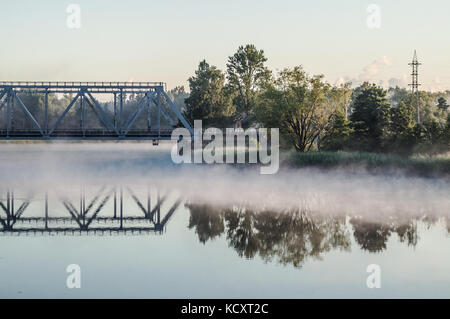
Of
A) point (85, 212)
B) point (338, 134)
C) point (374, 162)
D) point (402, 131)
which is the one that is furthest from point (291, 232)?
point (338, 134)

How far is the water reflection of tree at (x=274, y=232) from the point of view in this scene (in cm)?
2423

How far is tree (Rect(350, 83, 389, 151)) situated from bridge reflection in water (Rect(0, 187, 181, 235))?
30808mm

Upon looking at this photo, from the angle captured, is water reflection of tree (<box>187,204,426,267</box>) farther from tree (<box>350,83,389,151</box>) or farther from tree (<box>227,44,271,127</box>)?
tree (<box>227,44,271,127</box>)

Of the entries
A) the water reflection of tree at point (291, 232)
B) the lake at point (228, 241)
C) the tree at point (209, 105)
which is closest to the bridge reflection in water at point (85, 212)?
the lake at point (228, 241)

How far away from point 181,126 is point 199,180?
1083 inches

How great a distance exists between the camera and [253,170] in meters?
67.2

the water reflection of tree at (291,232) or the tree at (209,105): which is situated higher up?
the tree at (209,105)

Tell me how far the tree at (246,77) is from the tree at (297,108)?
99.9 ft

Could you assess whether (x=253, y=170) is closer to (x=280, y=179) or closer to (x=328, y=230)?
(x=280, y=179)

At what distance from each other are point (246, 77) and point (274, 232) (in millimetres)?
79443

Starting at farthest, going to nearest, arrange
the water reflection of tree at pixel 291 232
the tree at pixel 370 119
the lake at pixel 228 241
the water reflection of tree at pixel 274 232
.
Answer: the tree at pixel 370 119 < the water reflection of tree at pixel 291 232 < the water reflection of tree at pixel 274 232 < the lake at pixel 228 241

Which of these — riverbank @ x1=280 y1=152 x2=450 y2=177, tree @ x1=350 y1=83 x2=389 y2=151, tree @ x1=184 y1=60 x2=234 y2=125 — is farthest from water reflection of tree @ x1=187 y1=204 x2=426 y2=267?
tree @ x1=184 y1=60 x2=234 y2=125

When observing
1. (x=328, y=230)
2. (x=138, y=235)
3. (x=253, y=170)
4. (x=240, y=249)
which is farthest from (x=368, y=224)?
(x=253, y=170)

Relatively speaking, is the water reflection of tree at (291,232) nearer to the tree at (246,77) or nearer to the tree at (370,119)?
the tree at (370,119)
